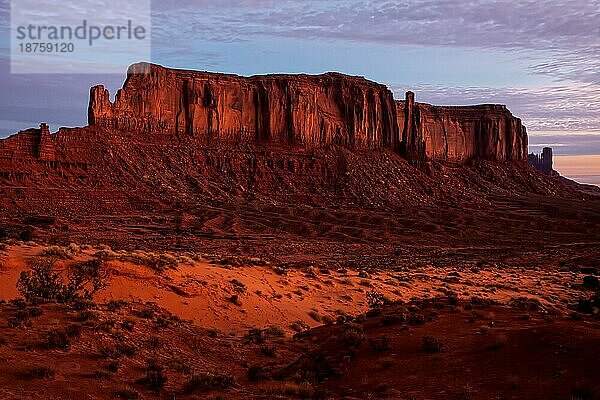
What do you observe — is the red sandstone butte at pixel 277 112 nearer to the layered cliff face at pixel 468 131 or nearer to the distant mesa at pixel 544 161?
the layered cliff face at pixel 468 131

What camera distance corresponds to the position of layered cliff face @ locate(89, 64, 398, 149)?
75.8 metres

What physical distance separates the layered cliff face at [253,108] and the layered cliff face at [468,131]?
1083 cm

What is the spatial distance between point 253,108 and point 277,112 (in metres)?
3.81

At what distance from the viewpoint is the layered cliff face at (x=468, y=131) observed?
106312mm

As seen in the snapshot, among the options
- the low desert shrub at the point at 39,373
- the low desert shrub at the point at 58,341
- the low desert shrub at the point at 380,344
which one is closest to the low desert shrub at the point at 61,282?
the low desert shrub at the point at 58,341

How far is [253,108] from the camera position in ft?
283

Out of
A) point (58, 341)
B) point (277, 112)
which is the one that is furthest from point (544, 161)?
point (58, 341)

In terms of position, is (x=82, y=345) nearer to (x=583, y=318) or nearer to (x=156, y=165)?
(x=583, y=318)

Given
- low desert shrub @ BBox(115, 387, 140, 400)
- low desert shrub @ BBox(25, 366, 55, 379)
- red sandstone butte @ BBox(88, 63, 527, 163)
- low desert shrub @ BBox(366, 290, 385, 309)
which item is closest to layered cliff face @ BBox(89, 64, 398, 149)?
red sandstone butte @ BBox(88, 63, 527, 163)

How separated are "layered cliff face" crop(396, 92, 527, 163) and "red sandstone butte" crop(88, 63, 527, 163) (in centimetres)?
28

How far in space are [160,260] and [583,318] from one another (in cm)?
1130

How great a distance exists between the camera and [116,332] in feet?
31.1

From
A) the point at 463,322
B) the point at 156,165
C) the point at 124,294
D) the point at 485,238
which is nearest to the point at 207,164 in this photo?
the point at 156,165

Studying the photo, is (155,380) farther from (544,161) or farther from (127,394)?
(544,161)
